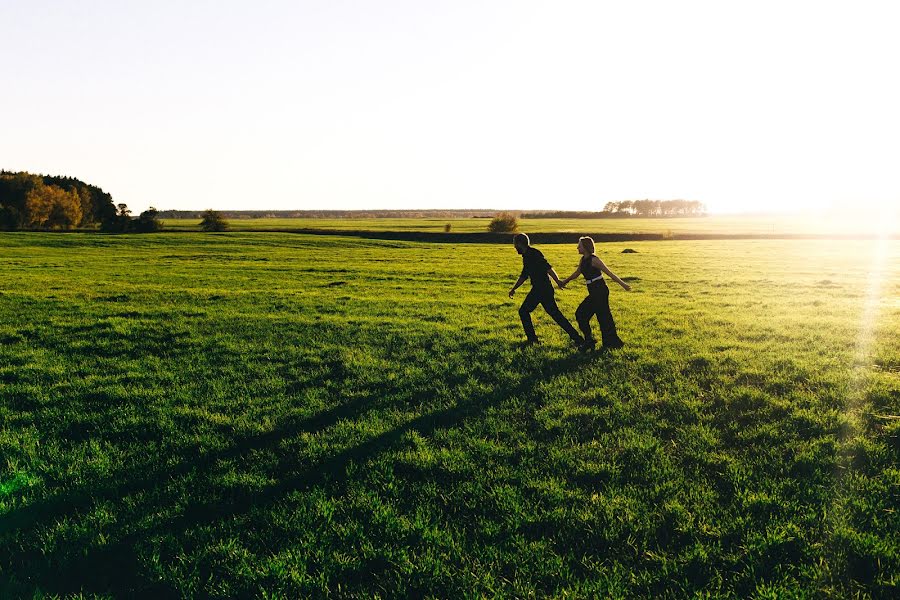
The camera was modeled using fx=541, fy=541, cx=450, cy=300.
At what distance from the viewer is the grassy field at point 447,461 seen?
13.8ft

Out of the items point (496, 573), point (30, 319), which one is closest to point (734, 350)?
point (496, 573)

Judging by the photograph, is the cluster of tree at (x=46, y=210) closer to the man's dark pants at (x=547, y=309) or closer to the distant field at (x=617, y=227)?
the distant field at (x=617, y=227)

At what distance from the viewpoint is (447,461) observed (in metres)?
5.89

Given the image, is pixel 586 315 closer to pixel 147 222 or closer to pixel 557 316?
pixel 557 316

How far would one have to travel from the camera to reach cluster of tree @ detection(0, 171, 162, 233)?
2810 inches

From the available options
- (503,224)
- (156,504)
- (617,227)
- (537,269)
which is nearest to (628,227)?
(617,227)

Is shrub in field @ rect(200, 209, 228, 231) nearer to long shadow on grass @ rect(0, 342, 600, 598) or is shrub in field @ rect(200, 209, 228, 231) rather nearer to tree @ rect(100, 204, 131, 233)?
tree @ rect(100, 204, 131, 233)

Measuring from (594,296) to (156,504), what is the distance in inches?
303

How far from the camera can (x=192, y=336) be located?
12.4m

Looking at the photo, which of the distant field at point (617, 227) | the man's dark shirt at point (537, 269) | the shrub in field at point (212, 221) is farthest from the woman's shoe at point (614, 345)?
the shrub in field at point (212, 221)

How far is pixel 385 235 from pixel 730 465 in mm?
63138

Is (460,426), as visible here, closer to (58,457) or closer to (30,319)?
(58,457)

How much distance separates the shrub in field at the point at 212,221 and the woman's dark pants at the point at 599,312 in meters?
76.1

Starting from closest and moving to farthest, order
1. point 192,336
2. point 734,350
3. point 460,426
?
1. point 460,426
2. point 734,350
3. point 192,336
